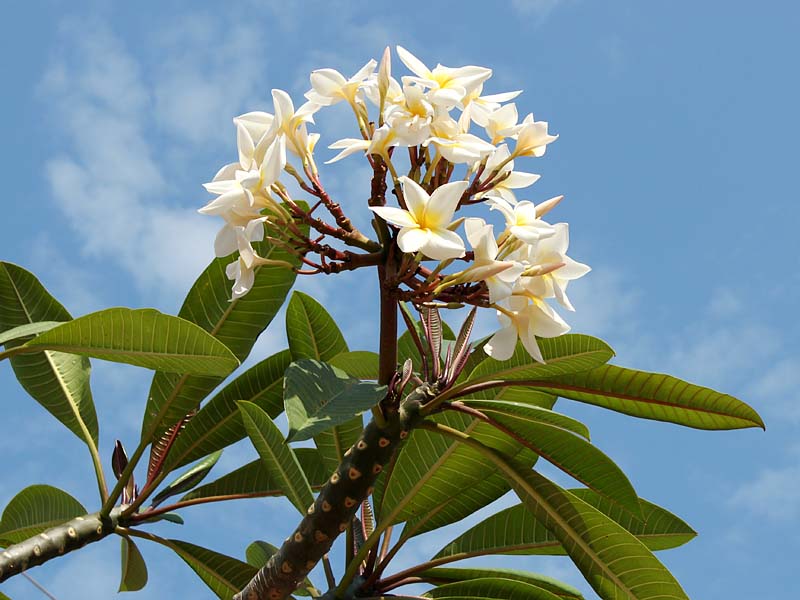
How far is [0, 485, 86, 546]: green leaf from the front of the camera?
2.31 m

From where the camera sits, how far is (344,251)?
1568 mm

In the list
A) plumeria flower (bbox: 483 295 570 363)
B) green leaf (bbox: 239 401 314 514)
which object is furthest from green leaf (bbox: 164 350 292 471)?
plumeria flower (bbox: 483 295 570 363)

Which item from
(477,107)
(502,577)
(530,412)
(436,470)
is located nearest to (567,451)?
(530,412)

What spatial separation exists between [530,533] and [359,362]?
64 cm

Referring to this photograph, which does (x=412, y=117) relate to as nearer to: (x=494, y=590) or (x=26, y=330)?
(x=26, y=330)

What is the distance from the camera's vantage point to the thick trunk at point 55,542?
1937mm

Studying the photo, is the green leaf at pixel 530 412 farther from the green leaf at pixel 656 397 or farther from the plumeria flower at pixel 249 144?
the plumeria flower at pixel 249 144

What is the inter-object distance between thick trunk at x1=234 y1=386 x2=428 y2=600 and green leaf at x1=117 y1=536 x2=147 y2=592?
0.72m

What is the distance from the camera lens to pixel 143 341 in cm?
170

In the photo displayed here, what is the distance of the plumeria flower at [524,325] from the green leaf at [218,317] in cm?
70

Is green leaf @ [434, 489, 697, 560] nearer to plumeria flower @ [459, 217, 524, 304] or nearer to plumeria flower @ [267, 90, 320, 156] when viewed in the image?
plumeria flower @ [459, 217, 524, 304]

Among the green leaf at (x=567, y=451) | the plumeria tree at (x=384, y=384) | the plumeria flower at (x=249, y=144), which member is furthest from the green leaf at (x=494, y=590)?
the plumeria flower at (x=249, y=144)

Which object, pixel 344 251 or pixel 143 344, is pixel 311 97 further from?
pixel 143 344

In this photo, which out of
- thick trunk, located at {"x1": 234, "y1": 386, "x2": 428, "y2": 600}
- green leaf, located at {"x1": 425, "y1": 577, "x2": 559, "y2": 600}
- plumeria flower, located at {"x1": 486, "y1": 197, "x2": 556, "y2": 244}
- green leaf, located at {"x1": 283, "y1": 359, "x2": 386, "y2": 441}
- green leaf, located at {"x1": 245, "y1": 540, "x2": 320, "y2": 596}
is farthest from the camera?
green leaf, located at {"x1": 245, "y1": 540, "x2": 320, "y2": 596}
